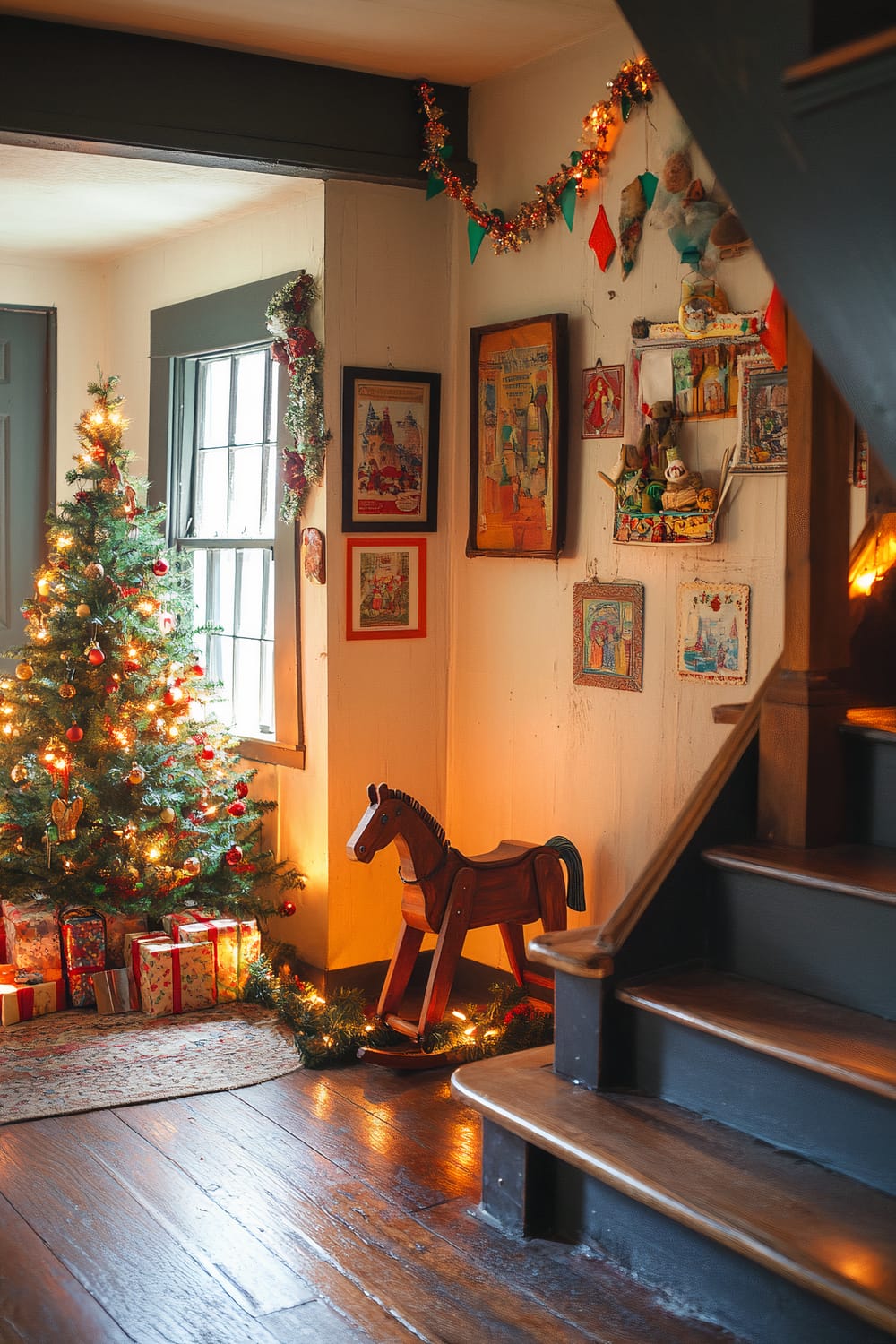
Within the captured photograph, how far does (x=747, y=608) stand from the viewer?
349cm

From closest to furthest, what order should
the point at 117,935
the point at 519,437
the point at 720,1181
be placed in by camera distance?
1. the point at 720,1181
2. the point at 519,437
3. the point at 117,935

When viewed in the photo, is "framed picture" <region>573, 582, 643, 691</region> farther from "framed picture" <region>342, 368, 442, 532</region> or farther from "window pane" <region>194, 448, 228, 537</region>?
"window pane" <region>194, 448, 228, 537</region>

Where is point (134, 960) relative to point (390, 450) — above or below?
below

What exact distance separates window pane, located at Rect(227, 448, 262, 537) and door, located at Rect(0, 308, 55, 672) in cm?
139

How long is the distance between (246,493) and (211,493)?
0.95 ft

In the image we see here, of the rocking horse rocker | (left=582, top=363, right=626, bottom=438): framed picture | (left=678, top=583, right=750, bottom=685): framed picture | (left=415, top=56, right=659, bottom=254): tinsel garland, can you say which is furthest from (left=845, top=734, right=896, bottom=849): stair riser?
(left=415, top=56, right=659, bottom=254): tinsel garland

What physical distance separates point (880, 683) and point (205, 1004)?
7.84 ft

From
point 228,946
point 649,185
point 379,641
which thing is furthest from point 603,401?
point 228,946

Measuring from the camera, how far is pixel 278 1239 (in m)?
2.71

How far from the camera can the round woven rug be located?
11.6 feet

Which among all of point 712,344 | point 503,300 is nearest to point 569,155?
point 503,300

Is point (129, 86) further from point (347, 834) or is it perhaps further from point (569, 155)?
point (347, 834)

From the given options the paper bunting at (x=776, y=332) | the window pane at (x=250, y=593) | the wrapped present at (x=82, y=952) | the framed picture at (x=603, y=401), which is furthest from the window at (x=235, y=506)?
the paper bunting at (x=776, y=332)

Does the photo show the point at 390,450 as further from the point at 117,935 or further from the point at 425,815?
the point at 117,935
